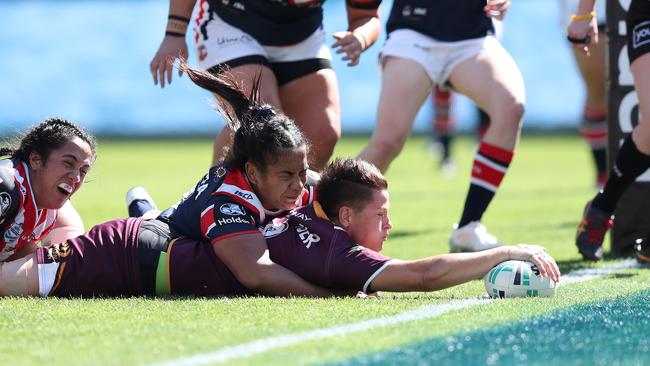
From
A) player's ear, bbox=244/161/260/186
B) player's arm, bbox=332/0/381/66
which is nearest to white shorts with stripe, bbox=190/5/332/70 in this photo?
player's arm, bbox=332/0/381/66

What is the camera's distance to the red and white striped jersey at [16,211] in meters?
4.35

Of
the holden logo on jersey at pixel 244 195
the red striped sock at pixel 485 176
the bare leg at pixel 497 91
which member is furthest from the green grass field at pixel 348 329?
the bare leg at pixel 497 91

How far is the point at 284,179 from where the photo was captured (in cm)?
443

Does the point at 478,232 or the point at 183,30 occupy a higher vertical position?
the point at 183,30

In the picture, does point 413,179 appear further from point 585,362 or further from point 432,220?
point 585,362

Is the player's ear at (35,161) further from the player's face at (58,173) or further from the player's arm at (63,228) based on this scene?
the player's arm at (63,228)

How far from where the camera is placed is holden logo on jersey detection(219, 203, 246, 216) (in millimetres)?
4320

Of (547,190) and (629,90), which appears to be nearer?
(629,90)

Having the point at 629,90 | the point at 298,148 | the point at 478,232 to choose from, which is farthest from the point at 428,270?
the point at 629,90

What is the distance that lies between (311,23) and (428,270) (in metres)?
2.16

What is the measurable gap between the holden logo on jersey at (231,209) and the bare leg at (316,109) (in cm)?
139

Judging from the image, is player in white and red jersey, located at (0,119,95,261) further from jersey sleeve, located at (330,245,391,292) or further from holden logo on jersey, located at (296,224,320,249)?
jersey sleeve, located at (330,245,391,292)

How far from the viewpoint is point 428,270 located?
4.17 meters

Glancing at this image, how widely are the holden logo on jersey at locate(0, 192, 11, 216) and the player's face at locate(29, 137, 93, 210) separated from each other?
0.62 ft
